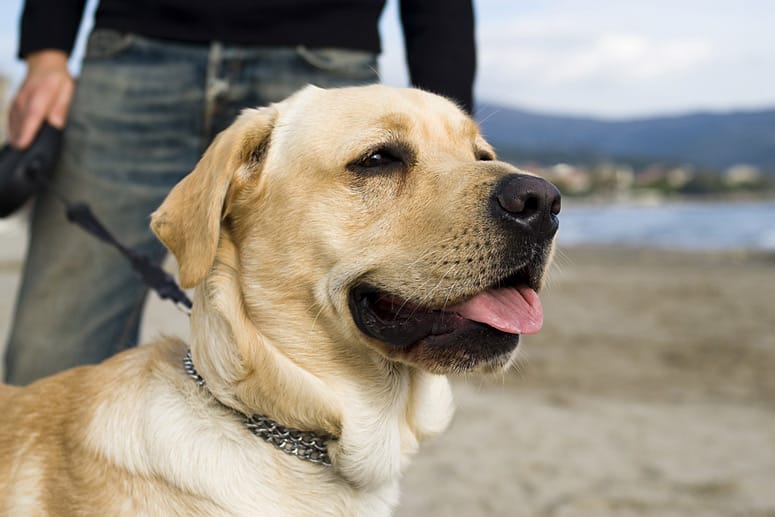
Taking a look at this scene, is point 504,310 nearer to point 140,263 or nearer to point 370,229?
point 370,229

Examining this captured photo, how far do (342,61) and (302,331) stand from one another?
3.97 ft

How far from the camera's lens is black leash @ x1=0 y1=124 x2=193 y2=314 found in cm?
270

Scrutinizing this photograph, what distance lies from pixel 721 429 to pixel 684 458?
83 centimetres

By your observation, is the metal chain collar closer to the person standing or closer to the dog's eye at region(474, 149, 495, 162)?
the person standing

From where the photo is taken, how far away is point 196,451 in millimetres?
2074

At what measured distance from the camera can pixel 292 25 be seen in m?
2.97

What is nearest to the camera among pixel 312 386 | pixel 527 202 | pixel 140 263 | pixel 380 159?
pixel 527 202

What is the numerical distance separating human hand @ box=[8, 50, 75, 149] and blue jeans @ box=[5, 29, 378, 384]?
0.23 feet

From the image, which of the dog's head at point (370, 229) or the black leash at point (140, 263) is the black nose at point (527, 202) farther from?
the black leash at point (140, 263)

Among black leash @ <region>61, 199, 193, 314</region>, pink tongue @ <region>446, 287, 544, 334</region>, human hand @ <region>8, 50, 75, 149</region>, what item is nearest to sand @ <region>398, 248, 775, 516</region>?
pink tongue @ <region>446, 287, 544, 334</region>

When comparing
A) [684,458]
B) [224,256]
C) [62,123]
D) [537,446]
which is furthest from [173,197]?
[684,458]

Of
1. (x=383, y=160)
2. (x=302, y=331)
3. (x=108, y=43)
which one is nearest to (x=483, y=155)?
(x=383, y=160)

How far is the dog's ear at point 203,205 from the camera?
2.13 metres

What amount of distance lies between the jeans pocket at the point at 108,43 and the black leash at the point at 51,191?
0.34 meters
